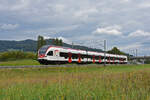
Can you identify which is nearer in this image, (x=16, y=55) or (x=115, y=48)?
(x=16, y=55)

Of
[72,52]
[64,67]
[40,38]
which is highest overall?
[40,38]

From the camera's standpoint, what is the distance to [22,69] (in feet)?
73.7

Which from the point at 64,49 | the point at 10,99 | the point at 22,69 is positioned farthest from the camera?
the point at 64,49

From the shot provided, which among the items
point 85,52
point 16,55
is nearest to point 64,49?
point 85,52

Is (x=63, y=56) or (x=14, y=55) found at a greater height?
(x=14, y=55)

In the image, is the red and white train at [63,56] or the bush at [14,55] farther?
the bush at [14,55]

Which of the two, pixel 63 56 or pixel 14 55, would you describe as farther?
pixel 14 55

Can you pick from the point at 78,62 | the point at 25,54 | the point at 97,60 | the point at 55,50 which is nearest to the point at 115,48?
the point at 25,54

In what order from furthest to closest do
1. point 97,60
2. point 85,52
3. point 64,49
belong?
point 97,60 < point 85,52 < point 64,49

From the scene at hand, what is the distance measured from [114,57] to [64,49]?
87.9 ft

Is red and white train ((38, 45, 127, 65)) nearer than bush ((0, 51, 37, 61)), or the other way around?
red and white train ((38, 45, 127, 65))

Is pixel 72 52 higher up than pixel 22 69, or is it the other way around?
pixel 72 52

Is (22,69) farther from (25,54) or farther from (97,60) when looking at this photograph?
(25,54)

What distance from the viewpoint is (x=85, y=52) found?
1534 inches
